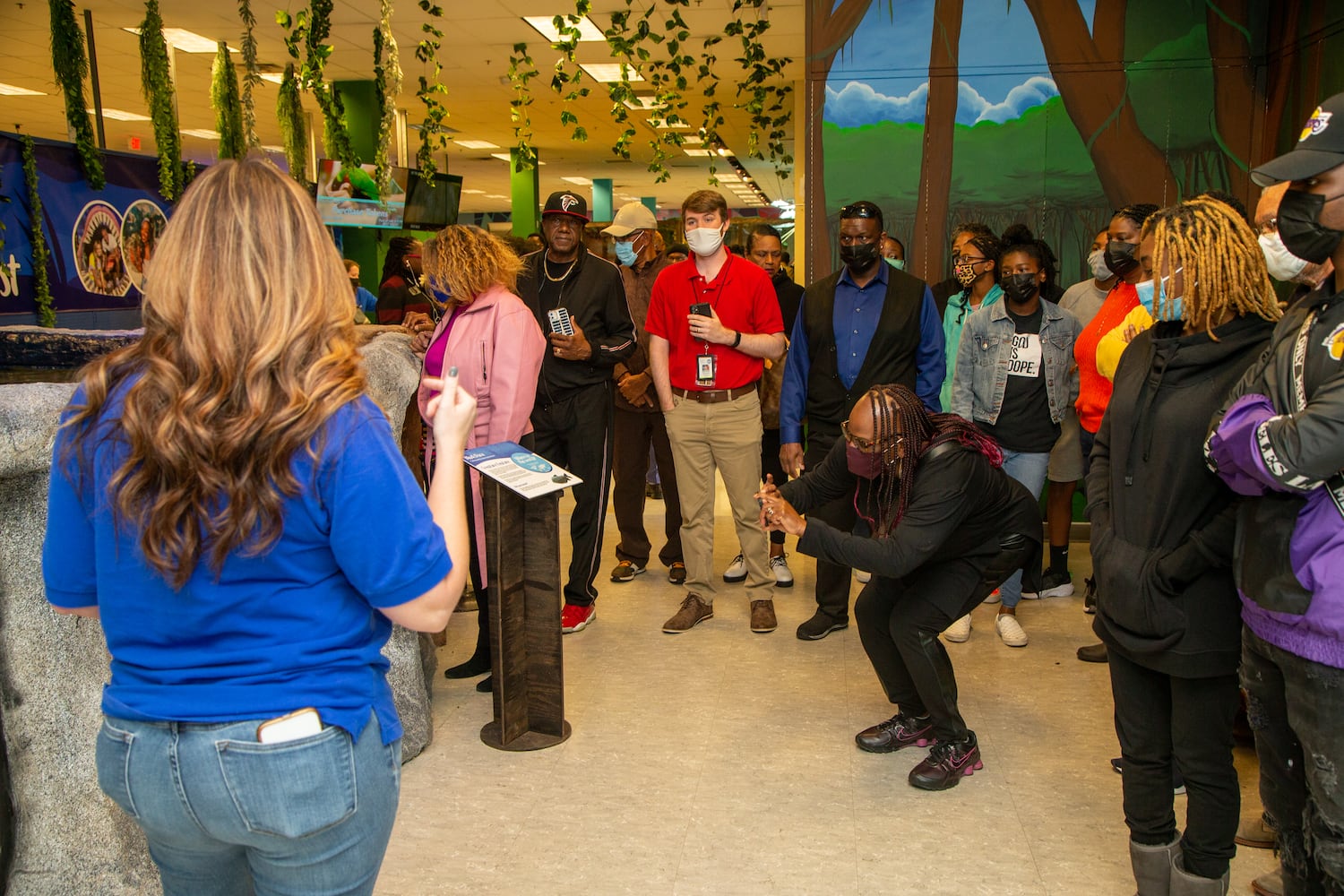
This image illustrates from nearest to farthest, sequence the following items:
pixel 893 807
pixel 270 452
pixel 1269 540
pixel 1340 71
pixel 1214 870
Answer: pixel 270 452
pixel 1269 540
pixel 1214 870
pixel 893 807
pixel 1340 71

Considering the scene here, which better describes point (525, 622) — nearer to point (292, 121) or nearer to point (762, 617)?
point (762, 617)

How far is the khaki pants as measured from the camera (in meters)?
4.24

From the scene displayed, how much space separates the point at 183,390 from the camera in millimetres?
1188

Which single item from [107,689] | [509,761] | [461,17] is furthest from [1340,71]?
[461,17]

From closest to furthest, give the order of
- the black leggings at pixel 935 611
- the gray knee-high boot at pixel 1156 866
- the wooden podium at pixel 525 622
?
the gray knee-high boot at pixel 1156 866 < the black leggings at pixel 935 611 < the wooden podium at pixel 525 622

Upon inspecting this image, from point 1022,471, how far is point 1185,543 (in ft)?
7.37

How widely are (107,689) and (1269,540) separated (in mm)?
1897

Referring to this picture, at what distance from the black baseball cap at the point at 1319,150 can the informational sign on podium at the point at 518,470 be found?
6.55 ft

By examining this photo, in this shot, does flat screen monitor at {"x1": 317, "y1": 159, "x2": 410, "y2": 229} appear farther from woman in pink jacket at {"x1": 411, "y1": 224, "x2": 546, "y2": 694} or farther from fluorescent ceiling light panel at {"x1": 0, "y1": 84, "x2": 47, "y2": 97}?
fluorescent ceiling light panel at {"x1": 0, "y1": 84, "x2": 47, "y2": 97}

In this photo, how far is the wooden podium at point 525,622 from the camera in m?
3.18

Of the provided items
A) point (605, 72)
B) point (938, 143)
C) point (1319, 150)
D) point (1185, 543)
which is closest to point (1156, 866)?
point (1185, 543)

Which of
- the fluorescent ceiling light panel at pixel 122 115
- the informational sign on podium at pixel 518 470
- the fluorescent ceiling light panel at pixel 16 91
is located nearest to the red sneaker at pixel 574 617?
the informational sign on podium at pixel 518 470

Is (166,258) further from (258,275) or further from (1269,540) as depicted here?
(1269,540)

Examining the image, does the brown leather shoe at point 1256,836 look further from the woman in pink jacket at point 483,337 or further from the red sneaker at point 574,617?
the red sneaker at point 574,617
